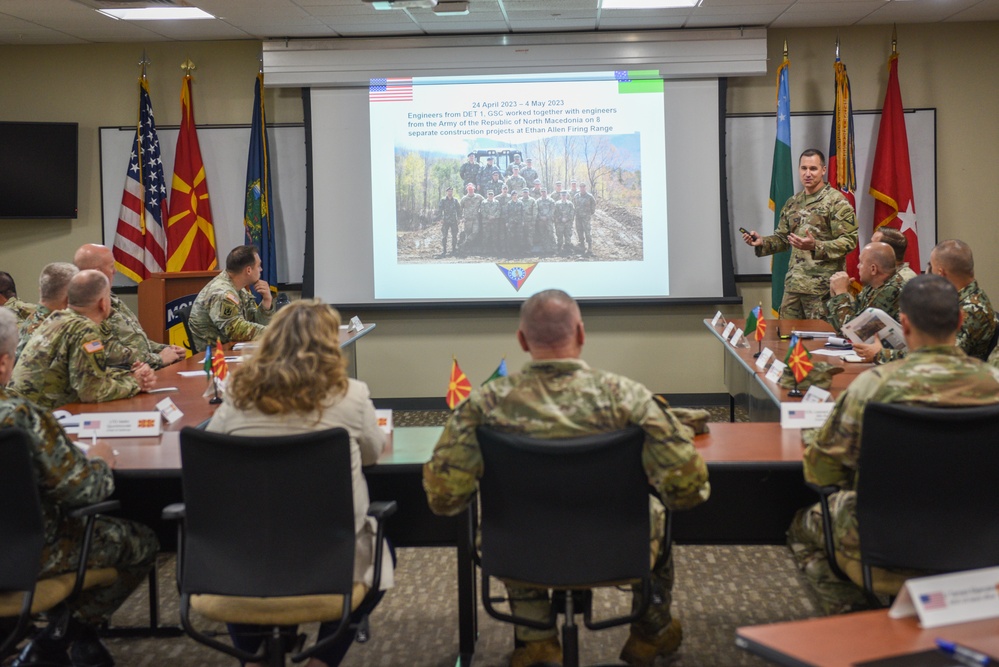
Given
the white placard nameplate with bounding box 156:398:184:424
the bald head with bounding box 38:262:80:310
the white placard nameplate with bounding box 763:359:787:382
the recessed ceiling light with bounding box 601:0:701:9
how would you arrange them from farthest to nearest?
the recessed ceiling light with bounding box 601:0:701:9
the bald head with bounding box 38:262:80:310
the white placard nameplate with bounding box 763:359:787:382
the white placard nameplate with bounding box 156:398:184:424

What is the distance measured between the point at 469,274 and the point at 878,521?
4964mm

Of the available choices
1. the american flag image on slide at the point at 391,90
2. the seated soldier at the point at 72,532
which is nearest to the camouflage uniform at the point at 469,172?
the american flag image on slide at the point at 391,90

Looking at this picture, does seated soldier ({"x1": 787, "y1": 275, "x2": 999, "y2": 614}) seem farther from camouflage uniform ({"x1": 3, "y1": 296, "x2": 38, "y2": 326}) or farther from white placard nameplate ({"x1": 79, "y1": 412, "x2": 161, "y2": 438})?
camouflage uniform ({"x1": 3, "y1": 296, "x2": 38, "y2": 326})

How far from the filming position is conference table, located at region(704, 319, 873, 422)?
3545mm

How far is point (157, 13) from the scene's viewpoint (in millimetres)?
5957

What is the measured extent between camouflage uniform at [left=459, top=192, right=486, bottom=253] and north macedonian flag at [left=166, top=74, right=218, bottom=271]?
1.92 meters

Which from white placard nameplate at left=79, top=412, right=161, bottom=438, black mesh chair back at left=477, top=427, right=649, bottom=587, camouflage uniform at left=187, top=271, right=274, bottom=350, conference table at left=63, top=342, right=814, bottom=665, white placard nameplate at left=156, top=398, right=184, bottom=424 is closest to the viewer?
black mesh chair back at left=477, top=427, right=649, bottom=587

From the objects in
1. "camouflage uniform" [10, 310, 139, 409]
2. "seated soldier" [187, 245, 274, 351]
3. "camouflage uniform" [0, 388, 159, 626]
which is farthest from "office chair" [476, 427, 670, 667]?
"seated soldier" [187, 245, 274, 351]

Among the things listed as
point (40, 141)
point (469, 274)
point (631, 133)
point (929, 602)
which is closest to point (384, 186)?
point (469, 274)

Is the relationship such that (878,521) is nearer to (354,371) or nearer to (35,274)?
(354,371)

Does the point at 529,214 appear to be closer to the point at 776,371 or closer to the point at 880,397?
the point at 776,371

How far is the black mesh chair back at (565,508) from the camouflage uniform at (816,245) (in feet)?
13.5

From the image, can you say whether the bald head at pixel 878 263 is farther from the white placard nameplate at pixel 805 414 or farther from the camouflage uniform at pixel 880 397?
the camouflage uniform at pixel 880 397

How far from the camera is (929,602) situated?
1.48 m
